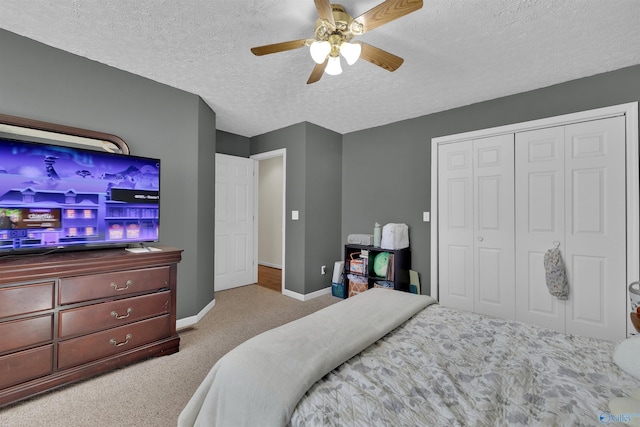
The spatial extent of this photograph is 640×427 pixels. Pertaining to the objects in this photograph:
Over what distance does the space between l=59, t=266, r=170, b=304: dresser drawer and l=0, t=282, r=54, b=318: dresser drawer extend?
0.22 ft

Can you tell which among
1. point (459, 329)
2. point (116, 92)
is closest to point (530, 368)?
point (459, 329)

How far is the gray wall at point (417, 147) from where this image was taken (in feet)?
8.45

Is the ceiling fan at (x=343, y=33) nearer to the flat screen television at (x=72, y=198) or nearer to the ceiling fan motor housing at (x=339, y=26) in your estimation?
the ceiling fan motor housing at (x=339, y=26)

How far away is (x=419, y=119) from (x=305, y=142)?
1.56 m

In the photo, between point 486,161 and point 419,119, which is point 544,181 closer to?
point 486,161

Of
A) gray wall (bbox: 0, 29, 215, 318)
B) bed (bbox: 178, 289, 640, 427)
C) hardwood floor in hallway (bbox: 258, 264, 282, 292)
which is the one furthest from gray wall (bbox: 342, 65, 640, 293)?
bed (bbox: 178, 289, 640, 427)

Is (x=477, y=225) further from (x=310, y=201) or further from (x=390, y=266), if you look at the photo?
(x=310, y=201)

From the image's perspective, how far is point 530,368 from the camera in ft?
3.78

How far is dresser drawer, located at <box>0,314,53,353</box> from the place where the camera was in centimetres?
163

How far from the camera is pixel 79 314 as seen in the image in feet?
6.18

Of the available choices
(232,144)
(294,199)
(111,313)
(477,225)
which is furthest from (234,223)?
(477,225)

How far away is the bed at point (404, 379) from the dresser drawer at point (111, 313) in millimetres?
1282

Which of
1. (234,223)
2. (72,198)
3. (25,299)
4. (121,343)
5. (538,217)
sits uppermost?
(72,198)

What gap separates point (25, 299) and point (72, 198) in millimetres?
719
